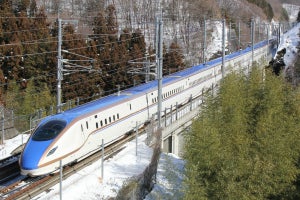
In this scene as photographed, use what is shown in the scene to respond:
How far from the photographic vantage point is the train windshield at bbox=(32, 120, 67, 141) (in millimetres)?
15258

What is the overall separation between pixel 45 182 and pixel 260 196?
293 inches

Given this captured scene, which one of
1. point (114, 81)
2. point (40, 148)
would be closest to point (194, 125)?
point (40, 148)

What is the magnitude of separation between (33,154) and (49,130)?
1.28 metres

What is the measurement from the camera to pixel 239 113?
53.1 feet

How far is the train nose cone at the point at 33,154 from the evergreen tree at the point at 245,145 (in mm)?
5133

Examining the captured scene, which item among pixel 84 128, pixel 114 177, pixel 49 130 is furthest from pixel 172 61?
pixel 114 177

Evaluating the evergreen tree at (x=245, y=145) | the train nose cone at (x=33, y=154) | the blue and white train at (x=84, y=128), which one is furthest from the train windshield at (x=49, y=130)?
the evergreen tree at (x=245, y=145)

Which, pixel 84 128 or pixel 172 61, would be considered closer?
pixel 84 128

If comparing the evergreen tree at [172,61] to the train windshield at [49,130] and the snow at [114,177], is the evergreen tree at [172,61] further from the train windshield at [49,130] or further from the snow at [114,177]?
the train windshield at [49,130]

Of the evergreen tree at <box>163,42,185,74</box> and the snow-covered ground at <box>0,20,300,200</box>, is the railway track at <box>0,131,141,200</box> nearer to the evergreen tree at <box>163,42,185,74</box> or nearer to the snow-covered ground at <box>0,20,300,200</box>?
the snow-covered ground at <box>0,20,300,200</box>

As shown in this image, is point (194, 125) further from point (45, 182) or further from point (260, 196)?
point (45, 182)

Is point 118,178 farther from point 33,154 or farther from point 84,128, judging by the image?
point 33,154

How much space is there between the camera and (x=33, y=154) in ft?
47.7

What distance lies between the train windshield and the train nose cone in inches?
10.6
